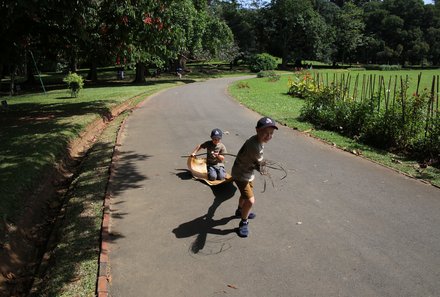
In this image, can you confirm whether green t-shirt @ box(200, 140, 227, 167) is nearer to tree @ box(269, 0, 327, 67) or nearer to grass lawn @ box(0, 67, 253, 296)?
grass lawn @ box(0, 67, 253, 296)

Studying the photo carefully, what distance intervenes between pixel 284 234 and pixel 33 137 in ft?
29.0

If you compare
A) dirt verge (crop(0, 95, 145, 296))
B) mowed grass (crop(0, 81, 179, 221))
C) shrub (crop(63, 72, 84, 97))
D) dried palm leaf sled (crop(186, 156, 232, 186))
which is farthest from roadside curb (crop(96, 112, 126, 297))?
shrub (crop(63, 72, 84, 97))

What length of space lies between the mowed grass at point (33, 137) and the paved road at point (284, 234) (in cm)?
178

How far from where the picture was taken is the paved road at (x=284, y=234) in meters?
A: 4.70

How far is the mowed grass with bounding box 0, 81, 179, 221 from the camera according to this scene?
7.64m

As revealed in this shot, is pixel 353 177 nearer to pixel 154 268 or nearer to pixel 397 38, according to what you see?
pixel 154 268

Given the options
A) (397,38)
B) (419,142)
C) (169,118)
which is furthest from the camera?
(397,38)

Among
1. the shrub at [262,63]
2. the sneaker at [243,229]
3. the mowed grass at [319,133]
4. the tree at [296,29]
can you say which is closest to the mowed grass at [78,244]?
the sneaker at [243,229]

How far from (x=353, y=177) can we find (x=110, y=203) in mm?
5058

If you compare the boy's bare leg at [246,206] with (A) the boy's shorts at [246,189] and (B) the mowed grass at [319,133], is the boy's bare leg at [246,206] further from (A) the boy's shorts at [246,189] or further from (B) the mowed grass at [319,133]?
(B) the mowed grass at [319,133]

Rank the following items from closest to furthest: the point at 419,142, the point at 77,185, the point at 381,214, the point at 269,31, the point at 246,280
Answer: the point at 246,280 < the point at 381,214 < the point at 77,185 < the point at 419,142 < the point at 269,31

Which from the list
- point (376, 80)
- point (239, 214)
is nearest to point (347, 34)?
point (376, 80)

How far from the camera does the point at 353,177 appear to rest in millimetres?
8422

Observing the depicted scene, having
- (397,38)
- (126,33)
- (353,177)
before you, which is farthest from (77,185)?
(397,38)
